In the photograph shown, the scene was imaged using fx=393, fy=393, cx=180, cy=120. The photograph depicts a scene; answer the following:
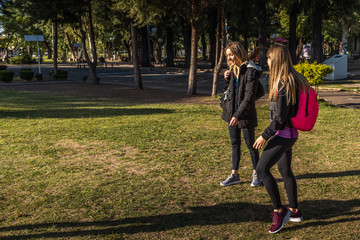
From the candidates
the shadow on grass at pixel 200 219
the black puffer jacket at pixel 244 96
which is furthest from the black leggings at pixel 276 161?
the black puffer jacket at pixel 244 96

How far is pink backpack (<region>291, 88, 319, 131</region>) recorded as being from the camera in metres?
3.75

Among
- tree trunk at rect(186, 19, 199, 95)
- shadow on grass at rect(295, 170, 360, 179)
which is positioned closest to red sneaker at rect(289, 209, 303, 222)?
shadow on grass at rect(295, 170, 360, 179)

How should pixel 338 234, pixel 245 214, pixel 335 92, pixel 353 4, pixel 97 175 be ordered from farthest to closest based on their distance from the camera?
pixel 353 4, pixel 335 92, pixel 97 175, pixel 245 214, pixel 338 234

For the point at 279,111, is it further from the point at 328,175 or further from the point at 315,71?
the point at 315,71

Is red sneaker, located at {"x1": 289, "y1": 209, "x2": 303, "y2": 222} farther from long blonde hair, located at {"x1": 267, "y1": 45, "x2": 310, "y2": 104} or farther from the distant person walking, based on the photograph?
long blonde hair, located at {"x1": 267, "y1": 45, "x2": 310, "y2": 104}

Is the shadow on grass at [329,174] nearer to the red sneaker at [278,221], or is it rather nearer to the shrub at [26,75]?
the red sneaker at [278,221]

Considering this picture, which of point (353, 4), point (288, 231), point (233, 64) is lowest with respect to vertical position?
point (288, 231)

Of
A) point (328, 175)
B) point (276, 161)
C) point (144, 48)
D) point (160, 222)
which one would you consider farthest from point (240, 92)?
point (144, 48)

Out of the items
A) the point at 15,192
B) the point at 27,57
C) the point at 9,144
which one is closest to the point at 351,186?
the point at 15,192

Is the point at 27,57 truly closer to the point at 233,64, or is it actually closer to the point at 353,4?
the point at 353,4

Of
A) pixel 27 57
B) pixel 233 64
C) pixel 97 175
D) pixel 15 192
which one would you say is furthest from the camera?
pixel 27 57

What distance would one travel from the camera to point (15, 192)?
5301 millimetres

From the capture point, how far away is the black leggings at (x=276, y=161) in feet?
12.7

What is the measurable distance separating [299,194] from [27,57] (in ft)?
220
